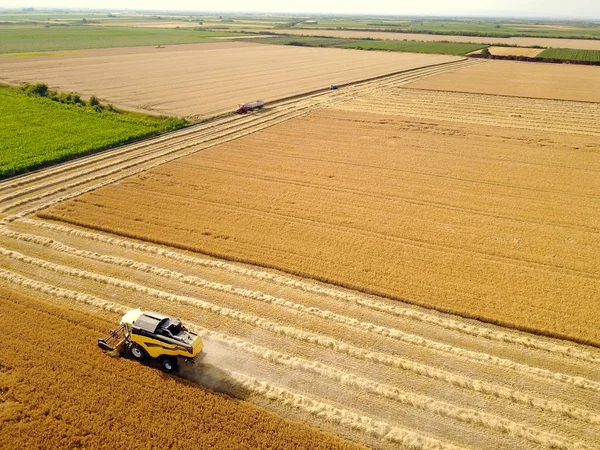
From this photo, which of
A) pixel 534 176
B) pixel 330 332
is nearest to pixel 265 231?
pixel 330 332

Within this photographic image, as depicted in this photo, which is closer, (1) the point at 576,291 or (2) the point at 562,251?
(1) the point at 576,291

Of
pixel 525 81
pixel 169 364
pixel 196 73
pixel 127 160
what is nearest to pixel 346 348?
pixel 169 364

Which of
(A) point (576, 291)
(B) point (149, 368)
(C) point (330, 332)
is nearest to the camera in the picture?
(B) point (149, 368)

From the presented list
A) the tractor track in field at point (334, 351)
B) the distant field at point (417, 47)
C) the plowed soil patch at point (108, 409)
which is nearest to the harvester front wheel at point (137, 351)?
the plowed soil patch at point (108, 409)

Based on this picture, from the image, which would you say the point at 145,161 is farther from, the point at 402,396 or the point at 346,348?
the point at 402,396

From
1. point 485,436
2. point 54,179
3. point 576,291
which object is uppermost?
point 54,179

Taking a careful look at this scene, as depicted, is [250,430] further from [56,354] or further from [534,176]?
[534,176]

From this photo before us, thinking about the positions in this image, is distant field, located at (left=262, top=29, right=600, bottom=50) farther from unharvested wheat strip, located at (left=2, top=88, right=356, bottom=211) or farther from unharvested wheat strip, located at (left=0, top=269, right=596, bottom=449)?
unharvested wheat strip, located at (left=0, top=269, right=596, bottom=449)
